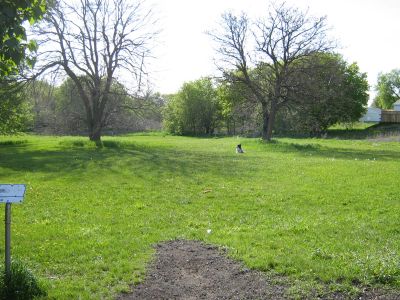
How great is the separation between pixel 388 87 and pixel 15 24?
13511 cm

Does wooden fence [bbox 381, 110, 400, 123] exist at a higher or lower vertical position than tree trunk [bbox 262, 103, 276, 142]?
higher

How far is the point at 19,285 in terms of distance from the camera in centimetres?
574

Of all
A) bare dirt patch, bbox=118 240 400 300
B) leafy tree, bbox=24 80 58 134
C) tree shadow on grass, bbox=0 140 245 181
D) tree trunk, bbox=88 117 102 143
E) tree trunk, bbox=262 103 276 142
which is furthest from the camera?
tree trunk, bbox=262 103 276 142

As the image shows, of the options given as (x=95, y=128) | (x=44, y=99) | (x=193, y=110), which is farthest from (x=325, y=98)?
(x=193, y=110)

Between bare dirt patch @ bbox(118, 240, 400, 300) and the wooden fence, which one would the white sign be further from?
the wooden fence

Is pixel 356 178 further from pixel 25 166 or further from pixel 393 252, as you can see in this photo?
pixel 25 166

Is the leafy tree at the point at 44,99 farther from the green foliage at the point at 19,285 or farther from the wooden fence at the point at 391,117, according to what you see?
the wooden fence at the point at 391,117

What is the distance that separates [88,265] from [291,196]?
736 centimetres

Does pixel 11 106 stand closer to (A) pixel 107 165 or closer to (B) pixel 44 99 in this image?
(B) pixel 44 99

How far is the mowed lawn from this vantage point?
21.9 feet

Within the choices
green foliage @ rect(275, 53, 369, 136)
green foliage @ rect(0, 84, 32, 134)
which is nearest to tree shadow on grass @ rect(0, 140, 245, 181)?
green foliage @ rect(0, 84, 32, 134)

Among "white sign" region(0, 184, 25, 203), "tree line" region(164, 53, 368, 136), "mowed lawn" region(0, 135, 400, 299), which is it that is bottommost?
"mowed lawn" region(0, 135, 400, 299)

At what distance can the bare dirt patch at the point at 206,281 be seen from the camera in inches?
235

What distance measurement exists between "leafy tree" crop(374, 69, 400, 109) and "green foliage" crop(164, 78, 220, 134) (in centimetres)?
Answer: 7042
